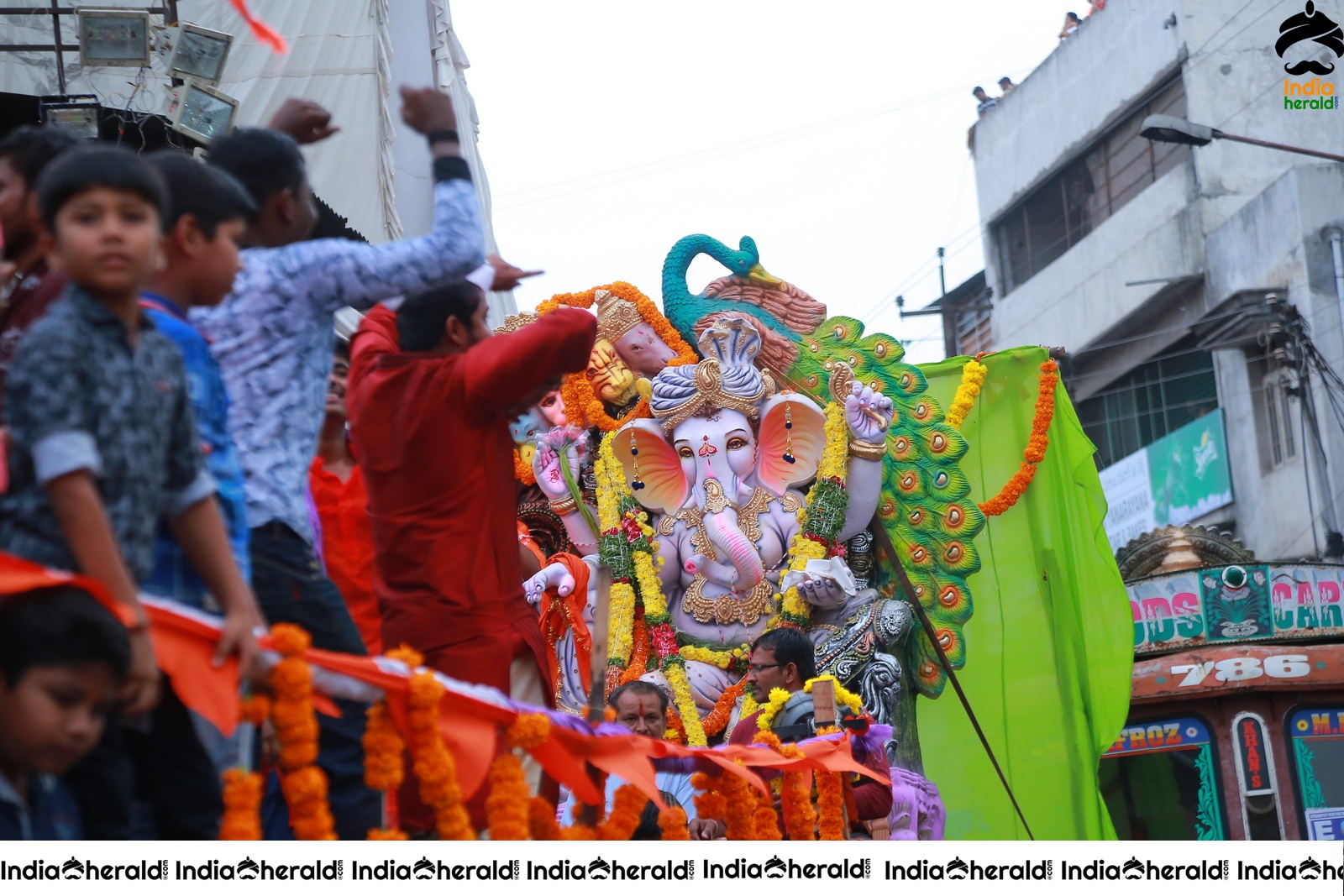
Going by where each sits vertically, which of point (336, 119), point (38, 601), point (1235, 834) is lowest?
point (1235, 834)

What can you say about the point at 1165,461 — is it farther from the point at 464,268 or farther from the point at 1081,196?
the point at 464,268

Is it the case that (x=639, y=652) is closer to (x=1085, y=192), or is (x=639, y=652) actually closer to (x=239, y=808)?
(x=239, y=808)

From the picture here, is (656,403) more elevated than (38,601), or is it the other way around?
(656,403)

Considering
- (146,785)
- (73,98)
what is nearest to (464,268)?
(146,785)

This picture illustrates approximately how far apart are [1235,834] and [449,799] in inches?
320

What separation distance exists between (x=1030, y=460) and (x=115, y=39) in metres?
4.80

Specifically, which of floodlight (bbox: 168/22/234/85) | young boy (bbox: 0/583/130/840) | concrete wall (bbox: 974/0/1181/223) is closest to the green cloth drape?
floodlight (bbox: 168/22/234/85)

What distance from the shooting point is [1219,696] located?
10.5 metres

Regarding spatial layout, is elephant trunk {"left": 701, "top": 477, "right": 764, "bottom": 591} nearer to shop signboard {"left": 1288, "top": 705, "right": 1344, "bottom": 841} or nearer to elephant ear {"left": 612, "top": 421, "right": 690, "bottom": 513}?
elephant ear {"left": 612, "top": 421, "right": 690, "bottom": 513}

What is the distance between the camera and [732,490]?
7648mm

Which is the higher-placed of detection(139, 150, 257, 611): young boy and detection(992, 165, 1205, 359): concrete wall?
detection(992, 165, 1205, 359): concrete wall

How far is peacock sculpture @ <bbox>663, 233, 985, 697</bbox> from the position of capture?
25.1 ft

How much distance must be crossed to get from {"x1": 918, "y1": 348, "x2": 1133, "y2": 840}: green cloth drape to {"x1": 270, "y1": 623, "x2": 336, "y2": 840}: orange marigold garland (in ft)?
17.3

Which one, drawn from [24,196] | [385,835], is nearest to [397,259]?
[24,196]
